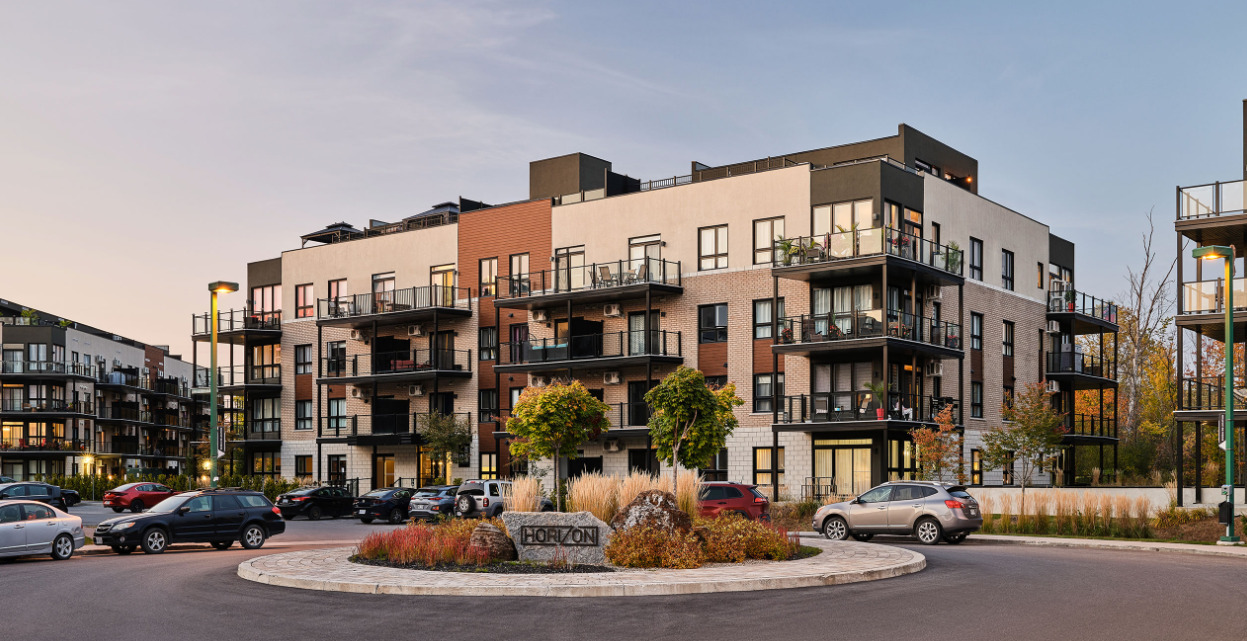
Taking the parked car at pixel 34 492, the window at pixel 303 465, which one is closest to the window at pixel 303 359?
the window at pixel 303 465

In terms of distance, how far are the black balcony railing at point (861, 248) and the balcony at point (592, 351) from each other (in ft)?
20.2

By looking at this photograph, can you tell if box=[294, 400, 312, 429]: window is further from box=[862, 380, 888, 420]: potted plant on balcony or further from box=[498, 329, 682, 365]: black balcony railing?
box=[862, 380, 888, 420]: potted plant on balcony

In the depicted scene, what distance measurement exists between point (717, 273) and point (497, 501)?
14984 millimetres

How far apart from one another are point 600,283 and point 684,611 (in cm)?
3578

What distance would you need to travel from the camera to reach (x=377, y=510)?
4384 centimetres

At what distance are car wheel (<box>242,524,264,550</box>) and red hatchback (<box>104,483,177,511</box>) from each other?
25.3 meters

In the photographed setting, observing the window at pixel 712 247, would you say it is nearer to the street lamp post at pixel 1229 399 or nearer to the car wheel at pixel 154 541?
the street lamp post at pixel 1229 399

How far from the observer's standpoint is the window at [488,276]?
2237 inches

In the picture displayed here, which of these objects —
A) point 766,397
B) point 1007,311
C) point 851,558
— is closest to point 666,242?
point 766,397

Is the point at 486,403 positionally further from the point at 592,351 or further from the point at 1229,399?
the point at 1229,399

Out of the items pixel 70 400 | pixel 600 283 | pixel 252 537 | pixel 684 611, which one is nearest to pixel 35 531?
pixel 252 537

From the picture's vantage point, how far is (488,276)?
2248 inches

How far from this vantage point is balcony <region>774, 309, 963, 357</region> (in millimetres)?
43594

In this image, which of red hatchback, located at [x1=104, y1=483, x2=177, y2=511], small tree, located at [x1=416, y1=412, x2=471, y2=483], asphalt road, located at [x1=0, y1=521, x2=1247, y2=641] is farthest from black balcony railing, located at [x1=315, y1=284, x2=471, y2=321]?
asphalt road, located at [x1=0, y1=521, x2=1247, y2=641]
